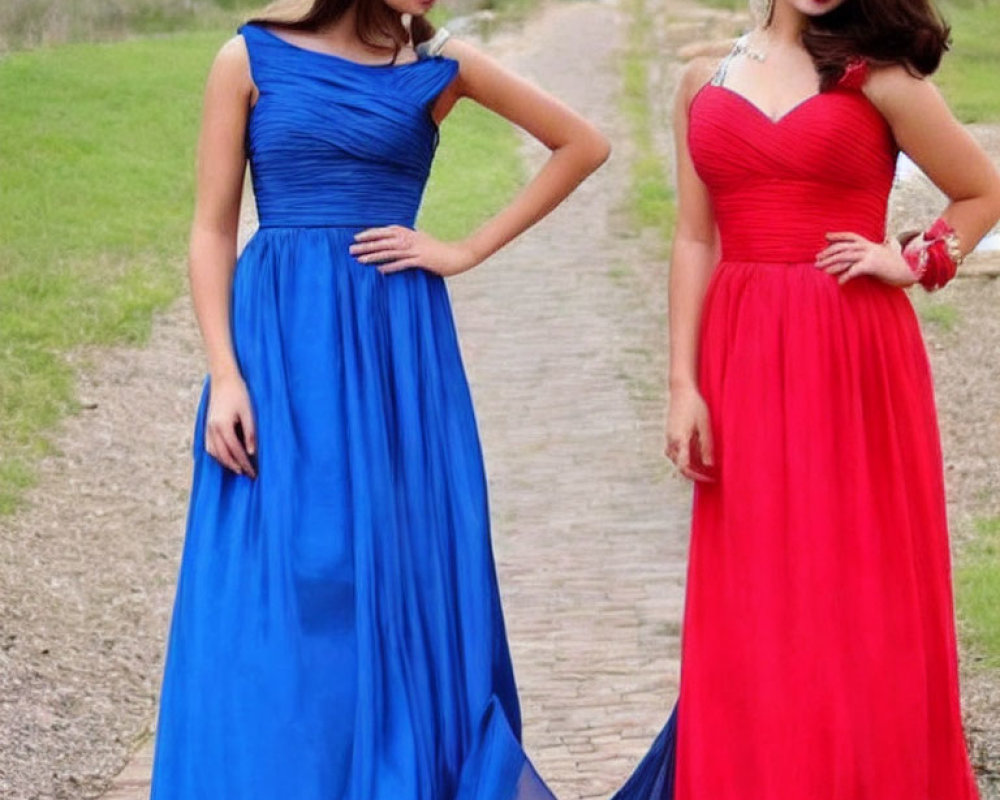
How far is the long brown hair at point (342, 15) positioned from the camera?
3.96 m

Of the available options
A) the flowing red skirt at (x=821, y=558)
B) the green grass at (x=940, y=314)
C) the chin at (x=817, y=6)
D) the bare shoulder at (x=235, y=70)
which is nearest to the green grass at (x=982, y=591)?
the flowing red skirt at (x=821, y=558)

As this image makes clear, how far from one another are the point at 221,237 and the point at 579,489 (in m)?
4.52

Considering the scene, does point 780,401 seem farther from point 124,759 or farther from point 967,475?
point 967,475

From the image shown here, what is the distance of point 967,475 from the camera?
862cm

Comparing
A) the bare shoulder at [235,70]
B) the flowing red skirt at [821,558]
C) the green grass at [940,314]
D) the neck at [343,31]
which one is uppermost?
the neck at [343,31]

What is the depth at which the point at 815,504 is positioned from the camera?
12.7ft

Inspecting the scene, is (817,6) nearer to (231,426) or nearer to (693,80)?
(693,80)

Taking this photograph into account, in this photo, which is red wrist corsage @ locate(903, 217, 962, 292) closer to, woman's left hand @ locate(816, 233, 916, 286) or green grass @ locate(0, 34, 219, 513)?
woman's left hand @ locate(816, 233, 916, 286)

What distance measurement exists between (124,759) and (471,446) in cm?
193

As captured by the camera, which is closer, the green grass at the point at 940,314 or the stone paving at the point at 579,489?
the stone paving at the point at 579,489

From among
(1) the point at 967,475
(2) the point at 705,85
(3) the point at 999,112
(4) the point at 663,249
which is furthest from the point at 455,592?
(3) the point at 999,112

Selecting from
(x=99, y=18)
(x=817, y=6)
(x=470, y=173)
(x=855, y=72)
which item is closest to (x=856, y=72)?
(x=855, y=72)

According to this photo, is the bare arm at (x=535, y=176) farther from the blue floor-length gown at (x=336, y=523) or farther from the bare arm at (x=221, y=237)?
the bare arm at (x=221, y=237)

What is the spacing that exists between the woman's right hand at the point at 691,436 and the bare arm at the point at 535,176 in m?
0.48
